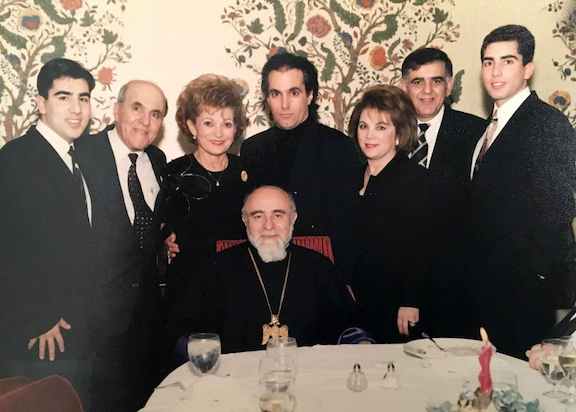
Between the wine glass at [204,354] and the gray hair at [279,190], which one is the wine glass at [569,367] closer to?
the wine glass at [204,354]

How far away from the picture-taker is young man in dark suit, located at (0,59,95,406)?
7.12 ft

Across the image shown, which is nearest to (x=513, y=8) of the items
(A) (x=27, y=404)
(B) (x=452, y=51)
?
(B) (x=452, y=51)

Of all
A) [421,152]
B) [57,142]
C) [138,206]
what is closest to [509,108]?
[421,152]

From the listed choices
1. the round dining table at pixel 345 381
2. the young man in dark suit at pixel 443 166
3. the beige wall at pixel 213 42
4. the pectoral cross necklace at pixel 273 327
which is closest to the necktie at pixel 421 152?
the young man in dark suit at pixel 443 166

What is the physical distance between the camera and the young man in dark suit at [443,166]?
8.04ft

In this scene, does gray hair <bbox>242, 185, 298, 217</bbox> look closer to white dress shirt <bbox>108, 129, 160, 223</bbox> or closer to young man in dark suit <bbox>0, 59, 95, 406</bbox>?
white dress shirt <bbox>108, 129, 160, 223</bbox>

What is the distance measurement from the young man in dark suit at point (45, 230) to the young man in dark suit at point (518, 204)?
4.86 feet

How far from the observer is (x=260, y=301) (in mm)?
2424

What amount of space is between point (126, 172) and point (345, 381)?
1132 mm

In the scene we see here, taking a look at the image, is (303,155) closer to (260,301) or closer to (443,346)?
(260,301)

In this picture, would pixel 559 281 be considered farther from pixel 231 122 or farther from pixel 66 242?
pixel 66 242

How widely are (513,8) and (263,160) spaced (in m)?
1.11

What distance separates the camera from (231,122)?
7.82 feet

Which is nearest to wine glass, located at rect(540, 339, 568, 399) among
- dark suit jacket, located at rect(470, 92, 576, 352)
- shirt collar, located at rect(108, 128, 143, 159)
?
dark suit jacket, located at rect(470, 92, 576, 352)
